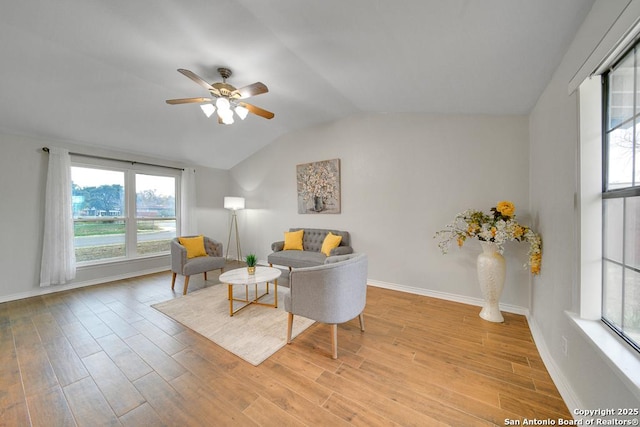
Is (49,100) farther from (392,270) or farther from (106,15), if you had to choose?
(392,270)

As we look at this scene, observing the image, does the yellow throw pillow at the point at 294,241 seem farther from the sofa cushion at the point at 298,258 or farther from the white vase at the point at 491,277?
the white vase at the point at 491,277

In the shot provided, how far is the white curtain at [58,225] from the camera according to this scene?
3389 millimetres

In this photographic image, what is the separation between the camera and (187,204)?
5.05 meters

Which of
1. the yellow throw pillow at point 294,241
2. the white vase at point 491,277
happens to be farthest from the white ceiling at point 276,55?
the yellow throw pillow at point 294,241

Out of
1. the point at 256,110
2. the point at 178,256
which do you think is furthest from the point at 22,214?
the point at 256,110

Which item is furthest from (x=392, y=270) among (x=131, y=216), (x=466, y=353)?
(x=131, y=216)

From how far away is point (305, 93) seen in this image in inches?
126

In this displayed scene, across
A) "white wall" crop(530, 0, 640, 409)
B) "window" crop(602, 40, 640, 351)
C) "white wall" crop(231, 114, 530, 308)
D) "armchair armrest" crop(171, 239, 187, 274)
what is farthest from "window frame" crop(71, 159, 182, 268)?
"window" crop(602, 40, 640, 351)

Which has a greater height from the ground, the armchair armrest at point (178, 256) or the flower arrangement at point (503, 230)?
the flower arrangement at point (503, 230)

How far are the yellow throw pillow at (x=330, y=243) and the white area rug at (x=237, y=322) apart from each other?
1042 millimetres

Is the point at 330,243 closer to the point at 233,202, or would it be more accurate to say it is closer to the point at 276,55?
the point at 233,202

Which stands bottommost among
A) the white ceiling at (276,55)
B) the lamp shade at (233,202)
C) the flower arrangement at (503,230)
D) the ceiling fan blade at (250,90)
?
the flower arrangement at (503,230)

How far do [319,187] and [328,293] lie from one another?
270 centimetres

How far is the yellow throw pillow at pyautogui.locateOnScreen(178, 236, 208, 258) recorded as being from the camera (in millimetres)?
3805
